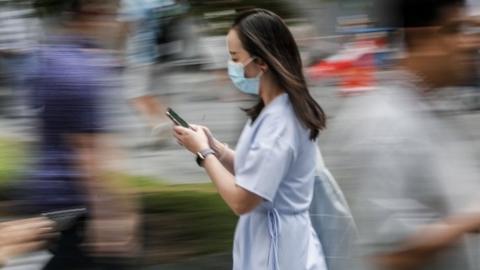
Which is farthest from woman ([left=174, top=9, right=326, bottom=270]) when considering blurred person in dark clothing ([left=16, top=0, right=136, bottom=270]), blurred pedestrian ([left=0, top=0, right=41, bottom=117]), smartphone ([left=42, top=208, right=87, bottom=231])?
blurred pedestrian ([left=0, top=0, right=41, bottom=117])

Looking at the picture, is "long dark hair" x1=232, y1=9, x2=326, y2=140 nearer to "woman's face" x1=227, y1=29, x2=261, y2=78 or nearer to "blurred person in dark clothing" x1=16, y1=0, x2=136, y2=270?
"woman's face" x1=227, y1=29, x2=261, y2=78

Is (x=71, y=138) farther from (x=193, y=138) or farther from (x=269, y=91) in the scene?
(x=269, y=91)

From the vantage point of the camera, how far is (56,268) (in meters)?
→ 3.30

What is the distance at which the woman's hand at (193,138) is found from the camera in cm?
282

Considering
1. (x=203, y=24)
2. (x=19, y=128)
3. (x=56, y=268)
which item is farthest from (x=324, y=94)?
(x=56, y=268)

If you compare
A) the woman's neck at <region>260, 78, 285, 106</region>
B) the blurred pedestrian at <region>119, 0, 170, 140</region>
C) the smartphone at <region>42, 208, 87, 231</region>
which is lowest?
the blurred pedestrian at <region>119, 0, 170, 140</region>

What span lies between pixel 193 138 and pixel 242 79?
22 centimetres

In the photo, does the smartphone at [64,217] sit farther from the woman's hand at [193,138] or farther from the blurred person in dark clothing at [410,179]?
the blurred person in dark clothing at [410,179]

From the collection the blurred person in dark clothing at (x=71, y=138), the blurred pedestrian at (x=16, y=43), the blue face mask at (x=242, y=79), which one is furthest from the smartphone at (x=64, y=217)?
the blurred pedestrian at (x=16, y=43)

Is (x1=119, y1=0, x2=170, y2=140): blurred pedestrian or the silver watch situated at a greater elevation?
the silver watch

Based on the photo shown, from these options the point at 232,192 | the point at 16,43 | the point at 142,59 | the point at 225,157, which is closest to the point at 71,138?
the point at 225,157

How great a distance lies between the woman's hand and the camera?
2.82 m

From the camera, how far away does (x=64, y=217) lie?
289cm

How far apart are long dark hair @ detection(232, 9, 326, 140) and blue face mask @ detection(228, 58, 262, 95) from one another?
53 millimetres
